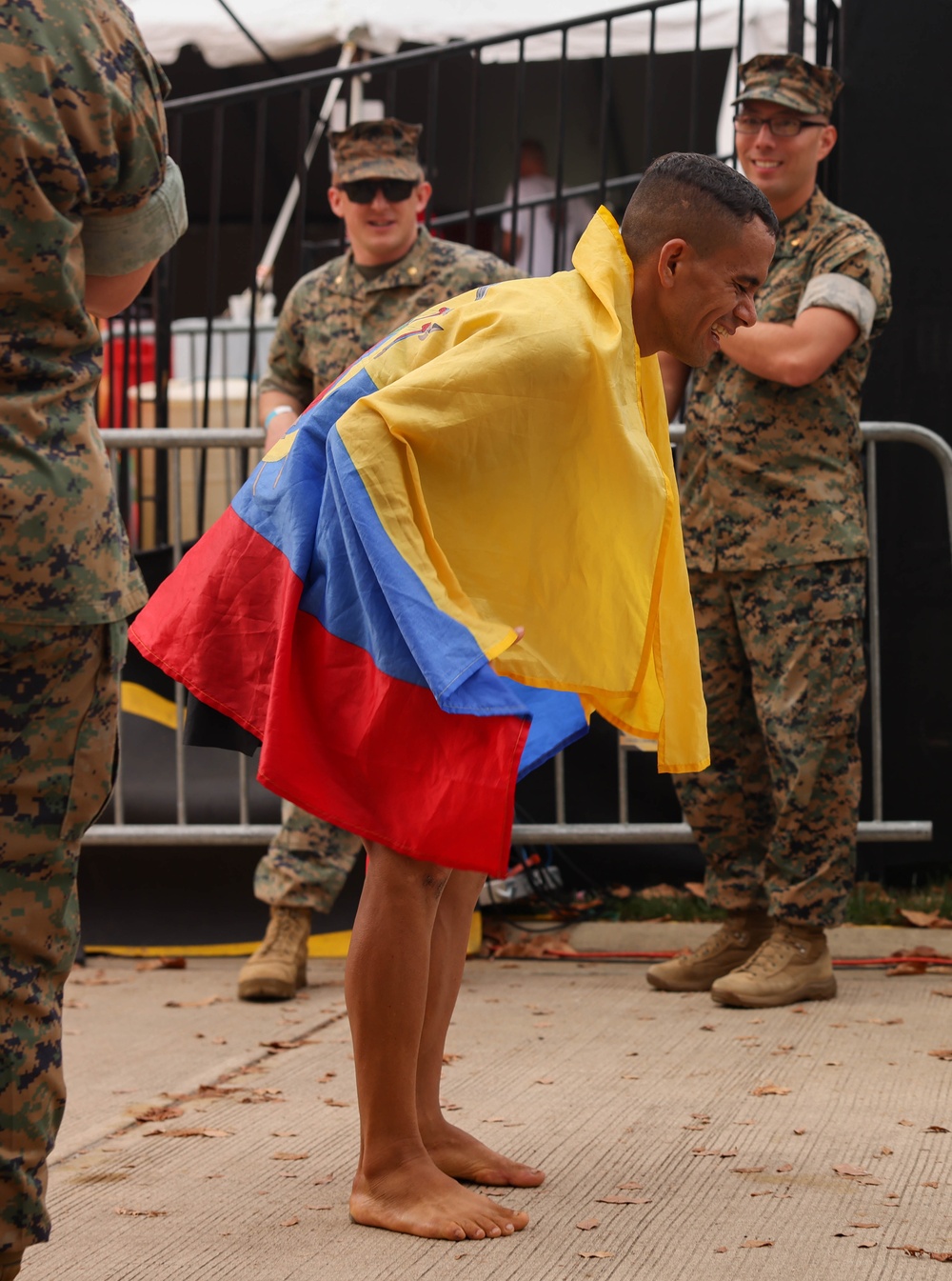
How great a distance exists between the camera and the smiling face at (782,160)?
4.31m

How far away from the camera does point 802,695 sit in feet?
13.9

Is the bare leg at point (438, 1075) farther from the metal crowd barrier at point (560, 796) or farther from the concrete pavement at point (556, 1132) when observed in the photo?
the metal crowd barrier at point (560, 796)

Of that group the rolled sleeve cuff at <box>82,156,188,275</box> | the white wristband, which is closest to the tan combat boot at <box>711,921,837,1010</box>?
the white wristband

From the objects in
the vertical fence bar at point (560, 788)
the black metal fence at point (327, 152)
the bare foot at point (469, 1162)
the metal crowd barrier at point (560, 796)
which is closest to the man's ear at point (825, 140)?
the metal crowd barrier at point (560, 796)

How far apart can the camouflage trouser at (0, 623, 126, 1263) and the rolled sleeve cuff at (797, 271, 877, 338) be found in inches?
107

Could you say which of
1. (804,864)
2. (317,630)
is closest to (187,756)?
(804,864)

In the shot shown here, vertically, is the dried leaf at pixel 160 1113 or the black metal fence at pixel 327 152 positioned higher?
the black metal fence at pixel 327 152

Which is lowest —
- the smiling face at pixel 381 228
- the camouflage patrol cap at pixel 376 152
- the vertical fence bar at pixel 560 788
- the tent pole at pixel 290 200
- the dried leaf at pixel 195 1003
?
the dried leaf at pixel 195 1003

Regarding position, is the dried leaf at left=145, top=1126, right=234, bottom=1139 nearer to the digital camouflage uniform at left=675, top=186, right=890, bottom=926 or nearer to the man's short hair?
the digital camouflage uniform at left=675, top=186, right=890, bottom=926

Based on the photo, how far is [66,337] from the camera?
187 cm

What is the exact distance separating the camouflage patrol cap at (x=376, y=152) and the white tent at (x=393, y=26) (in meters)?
2.74

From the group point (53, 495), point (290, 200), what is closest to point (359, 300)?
point (53, 495)

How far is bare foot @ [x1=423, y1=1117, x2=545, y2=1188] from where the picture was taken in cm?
271

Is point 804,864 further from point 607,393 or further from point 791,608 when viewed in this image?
point 607,393
